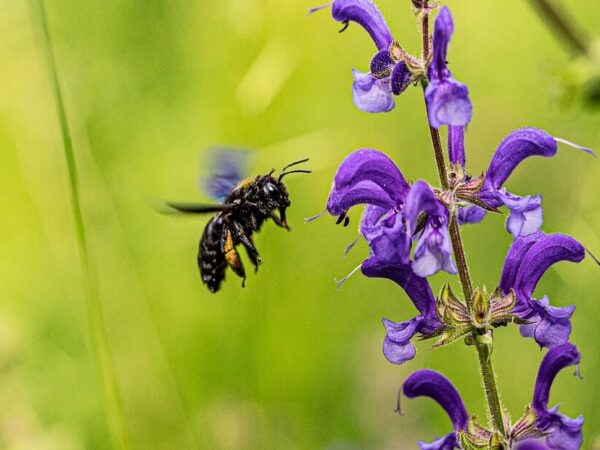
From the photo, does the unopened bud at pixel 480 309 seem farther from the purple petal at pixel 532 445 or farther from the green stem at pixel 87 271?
the green stem at pixel 87 271

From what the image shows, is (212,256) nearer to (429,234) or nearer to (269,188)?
(269,188)

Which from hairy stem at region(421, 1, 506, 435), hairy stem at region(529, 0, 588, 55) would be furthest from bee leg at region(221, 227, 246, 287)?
hairy stem at region(529, 0, 588, 55)

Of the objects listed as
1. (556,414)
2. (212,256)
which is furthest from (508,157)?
(212,256)

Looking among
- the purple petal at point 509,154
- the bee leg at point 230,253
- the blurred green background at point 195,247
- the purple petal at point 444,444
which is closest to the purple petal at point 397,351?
the purple petal at point 444,444

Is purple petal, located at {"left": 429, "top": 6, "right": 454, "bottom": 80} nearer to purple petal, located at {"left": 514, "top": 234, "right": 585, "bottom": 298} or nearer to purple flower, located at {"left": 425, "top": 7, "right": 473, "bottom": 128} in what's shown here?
purple flower, located at {"left": 425, "top": 7, "right": 473, "bottom": 128}

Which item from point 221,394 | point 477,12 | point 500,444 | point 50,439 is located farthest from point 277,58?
point 477,12

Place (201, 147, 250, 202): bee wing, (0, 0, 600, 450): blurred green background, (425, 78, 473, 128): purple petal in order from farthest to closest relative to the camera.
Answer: (0, 0, 600, 450): blurred green background < (201, 147, 250, 202): bee wing < (425, 78, 473, 128): purple petal

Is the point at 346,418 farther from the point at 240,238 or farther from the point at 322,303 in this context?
the point at 240,238
